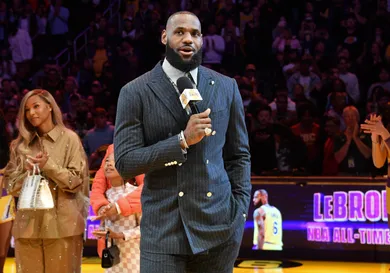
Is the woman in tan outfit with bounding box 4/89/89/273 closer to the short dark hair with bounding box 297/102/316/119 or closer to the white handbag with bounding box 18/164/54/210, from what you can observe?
the white handbag with bounding box 18/164/54/210

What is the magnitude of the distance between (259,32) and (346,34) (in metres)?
1.59

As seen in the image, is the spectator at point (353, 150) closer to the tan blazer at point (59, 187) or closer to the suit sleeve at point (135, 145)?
the tan blazer at point (59, 187)

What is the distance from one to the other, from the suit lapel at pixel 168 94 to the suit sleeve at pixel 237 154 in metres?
0.32

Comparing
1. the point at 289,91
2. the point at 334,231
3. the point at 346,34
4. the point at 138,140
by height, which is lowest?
the point at 334,231

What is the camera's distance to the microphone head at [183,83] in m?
3.84

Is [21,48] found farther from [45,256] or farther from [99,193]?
[45,256]

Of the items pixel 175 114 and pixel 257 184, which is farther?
pixel 257 184

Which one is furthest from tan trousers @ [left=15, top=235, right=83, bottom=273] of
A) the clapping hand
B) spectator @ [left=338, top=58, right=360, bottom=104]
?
spectator @ [left=338, top=58, right=360, bottom=104]

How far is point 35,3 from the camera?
1730 centimetres

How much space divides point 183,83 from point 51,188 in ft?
9.67

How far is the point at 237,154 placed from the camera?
161 inches

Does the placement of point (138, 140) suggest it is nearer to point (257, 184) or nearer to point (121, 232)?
point (121, 232)

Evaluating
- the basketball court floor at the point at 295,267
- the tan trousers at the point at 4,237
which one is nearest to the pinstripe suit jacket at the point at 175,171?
the tan trousers at the point at 4,237

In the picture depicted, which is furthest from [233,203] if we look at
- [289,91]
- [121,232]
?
[289,91]
